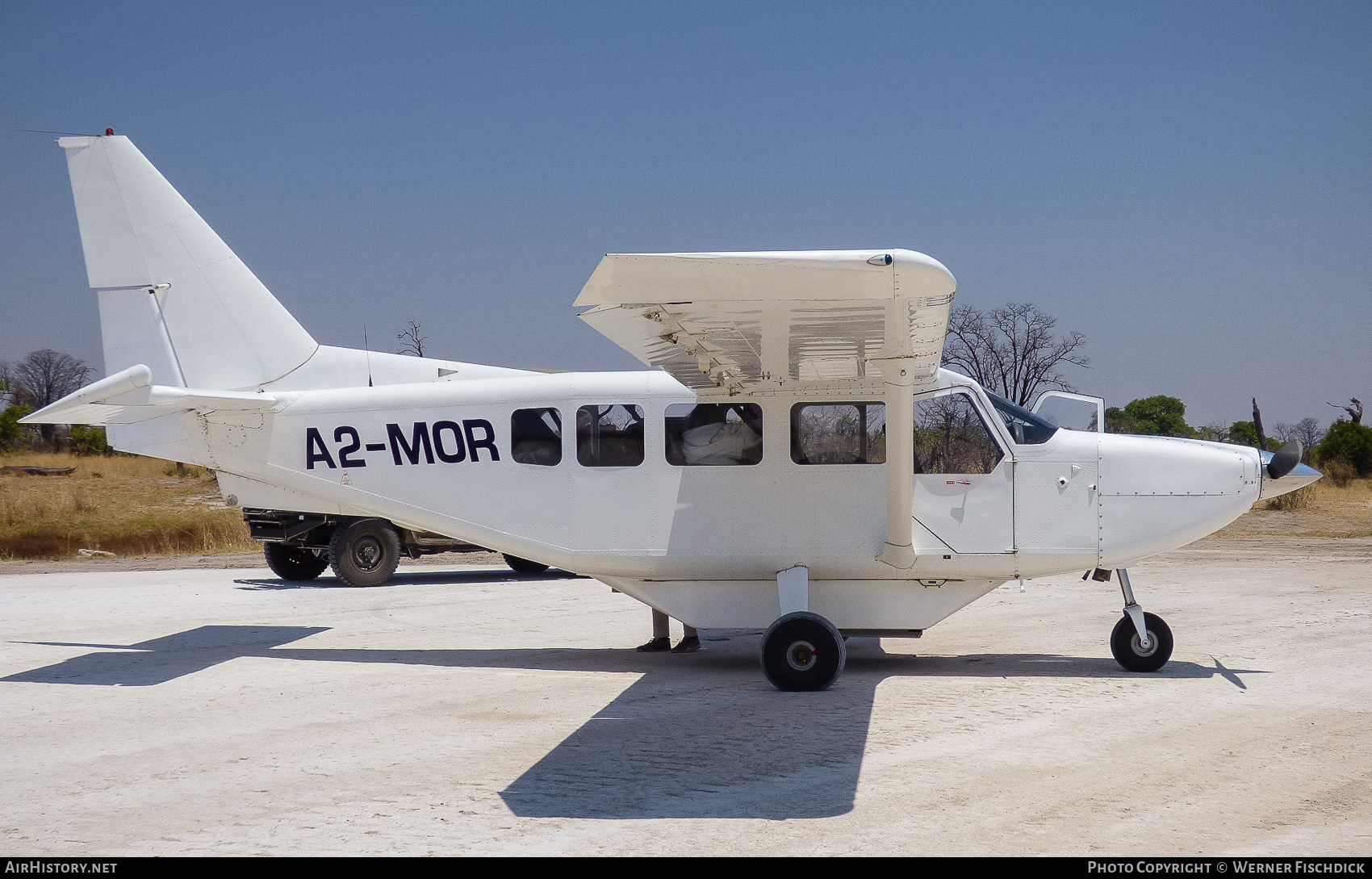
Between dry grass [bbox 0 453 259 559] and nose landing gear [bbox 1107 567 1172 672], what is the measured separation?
1705 centimetres

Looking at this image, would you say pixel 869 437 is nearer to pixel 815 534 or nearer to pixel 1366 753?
pixel 815 534

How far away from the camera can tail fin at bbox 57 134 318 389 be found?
9.32 metres

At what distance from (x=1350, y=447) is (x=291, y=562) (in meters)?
36.9

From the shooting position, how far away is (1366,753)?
17.7ft

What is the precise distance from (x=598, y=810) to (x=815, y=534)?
3.77m

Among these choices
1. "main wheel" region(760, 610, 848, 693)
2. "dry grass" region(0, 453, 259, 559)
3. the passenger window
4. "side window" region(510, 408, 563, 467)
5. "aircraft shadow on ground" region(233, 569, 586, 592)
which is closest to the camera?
"main wheel" region(760, 610, 848, 693)

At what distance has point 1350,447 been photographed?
3569cm

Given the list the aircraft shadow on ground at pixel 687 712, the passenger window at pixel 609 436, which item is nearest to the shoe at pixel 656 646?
the aircraft shadow on ground at pixel 687 712

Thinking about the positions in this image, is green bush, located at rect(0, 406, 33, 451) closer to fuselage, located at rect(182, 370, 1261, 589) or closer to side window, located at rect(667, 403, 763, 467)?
fuselage, located at rect(182, 370, 1261, 589)

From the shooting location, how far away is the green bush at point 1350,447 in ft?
115

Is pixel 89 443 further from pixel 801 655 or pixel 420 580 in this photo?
pixel 801 655

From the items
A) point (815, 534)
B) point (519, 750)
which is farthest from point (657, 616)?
point (519, 750)
